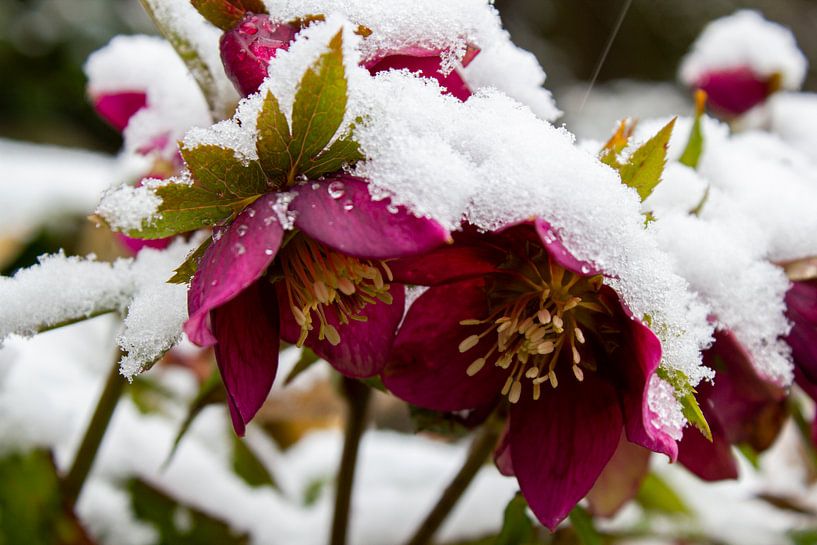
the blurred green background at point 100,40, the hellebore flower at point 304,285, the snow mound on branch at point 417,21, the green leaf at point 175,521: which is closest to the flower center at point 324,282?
the hellebore flower at point 304,285

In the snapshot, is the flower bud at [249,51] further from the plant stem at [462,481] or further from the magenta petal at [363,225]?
the plant stem at [462,481]

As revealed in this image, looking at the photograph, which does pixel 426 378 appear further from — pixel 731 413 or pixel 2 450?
pixel 2 450

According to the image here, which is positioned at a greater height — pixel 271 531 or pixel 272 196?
pixel 272 196

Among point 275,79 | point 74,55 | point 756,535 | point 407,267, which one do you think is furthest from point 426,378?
point 74,55

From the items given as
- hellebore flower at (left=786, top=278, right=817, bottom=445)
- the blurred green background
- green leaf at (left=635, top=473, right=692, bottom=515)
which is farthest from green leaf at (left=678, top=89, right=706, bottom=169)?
the blurred green background

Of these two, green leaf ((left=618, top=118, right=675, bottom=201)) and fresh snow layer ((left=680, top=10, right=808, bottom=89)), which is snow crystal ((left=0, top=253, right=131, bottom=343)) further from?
fresh snow layer ((left=680, top=10, right=808, bottom=89))

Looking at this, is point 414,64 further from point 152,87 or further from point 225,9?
point 152,87

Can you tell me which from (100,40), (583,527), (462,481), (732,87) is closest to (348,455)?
(462,481)
